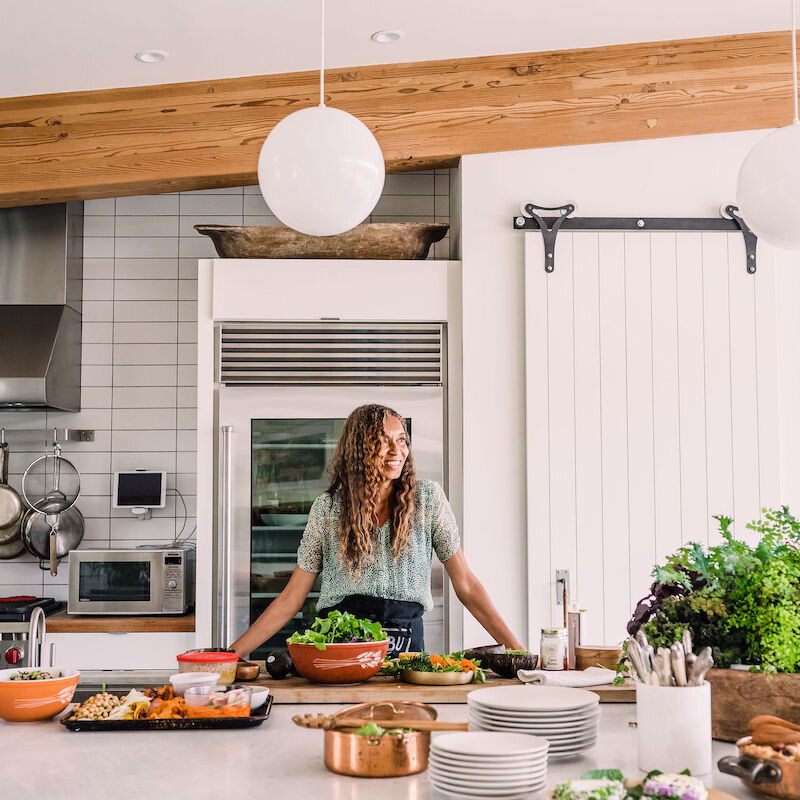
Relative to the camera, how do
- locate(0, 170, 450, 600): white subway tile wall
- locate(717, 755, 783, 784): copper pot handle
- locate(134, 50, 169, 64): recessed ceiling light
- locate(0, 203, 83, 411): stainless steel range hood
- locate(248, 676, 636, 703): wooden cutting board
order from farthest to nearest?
locate(0, 170, 450, 600): white subway tile wall → locate(0, 203, 83, 411): stainless steel range hood → locate(134, 50, 169, 64): recessed ceiling light → locate(248, 676, 636, 703): wooden cutting board → locate(717, 755, 783, 784): copper pot handle

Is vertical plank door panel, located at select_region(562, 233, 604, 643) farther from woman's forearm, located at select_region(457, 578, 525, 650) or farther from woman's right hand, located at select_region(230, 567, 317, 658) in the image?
woman's right hand, located at select_region(230, 567, 317, 658)

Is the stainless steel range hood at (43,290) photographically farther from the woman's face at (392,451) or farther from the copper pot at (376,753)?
the copper pot at (376,753)

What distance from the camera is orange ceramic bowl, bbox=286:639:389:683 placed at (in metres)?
2.00

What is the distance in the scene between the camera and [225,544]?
3.45 meters

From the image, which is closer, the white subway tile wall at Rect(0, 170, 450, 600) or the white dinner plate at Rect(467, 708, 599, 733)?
the white dinner plate at Rect(467, 708, 599, 733)

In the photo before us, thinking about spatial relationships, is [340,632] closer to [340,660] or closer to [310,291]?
[340,660]

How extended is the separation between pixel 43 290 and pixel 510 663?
290cm

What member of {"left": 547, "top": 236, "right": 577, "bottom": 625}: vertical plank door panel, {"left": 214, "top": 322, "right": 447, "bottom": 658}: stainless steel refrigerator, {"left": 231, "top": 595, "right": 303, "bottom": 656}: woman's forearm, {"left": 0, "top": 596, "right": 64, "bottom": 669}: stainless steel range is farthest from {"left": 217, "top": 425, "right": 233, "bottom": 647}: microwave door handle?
{"left": 547, "top": 236, "right": 577, "bottom": 625}: vertical plank door panel

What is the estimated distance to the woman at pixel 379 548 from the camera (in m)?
2.59

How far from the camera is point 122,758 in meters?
1.55

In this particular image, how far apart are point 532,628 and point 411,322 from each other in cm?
122

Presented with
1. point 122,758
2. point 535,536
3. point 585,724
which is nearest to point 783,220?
point 585,724

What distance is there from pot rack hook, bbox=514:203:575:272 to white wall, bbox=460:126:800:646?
4 cm

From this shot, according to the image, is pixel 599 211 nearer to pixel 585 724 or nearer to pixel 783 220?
pixel 783 220
